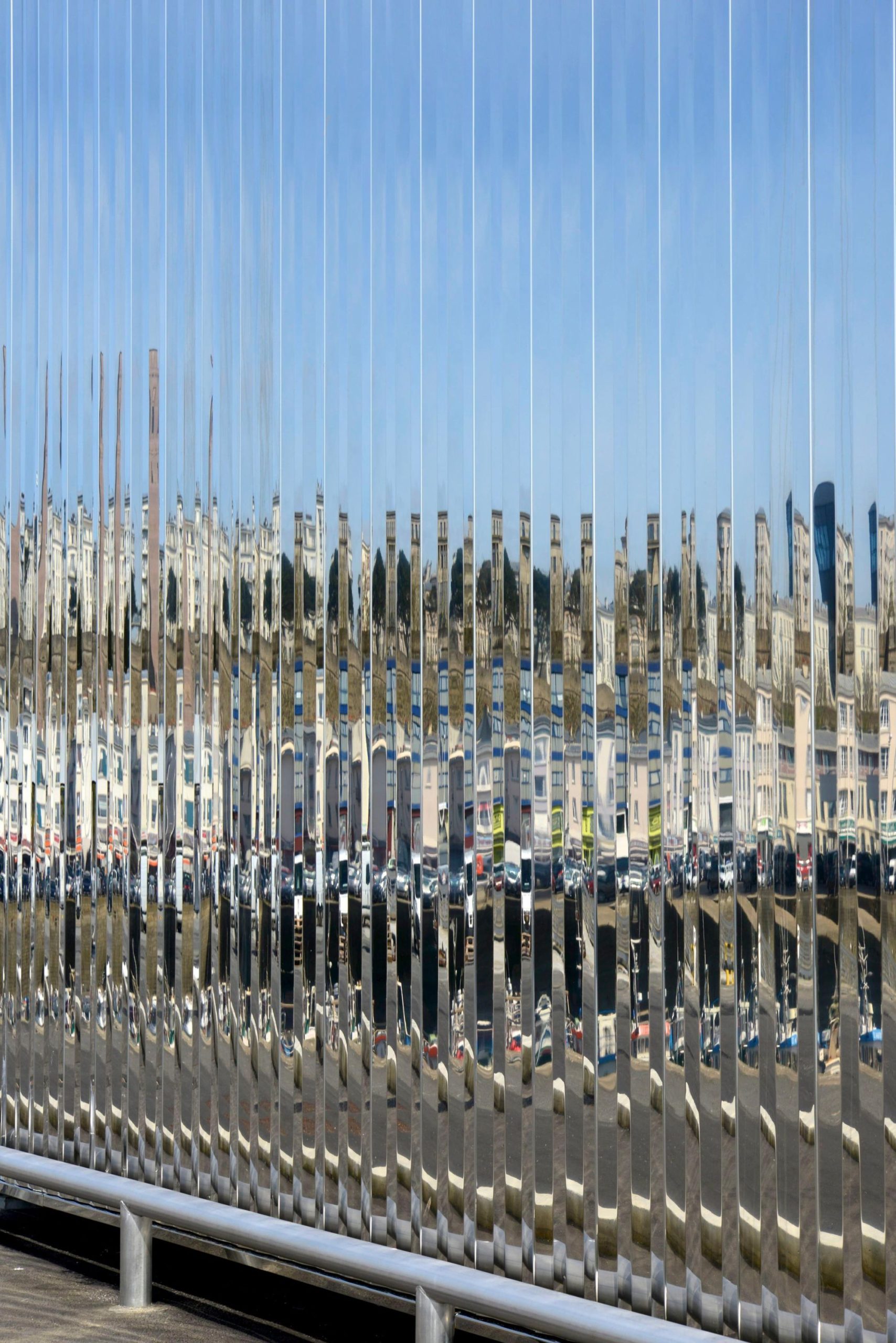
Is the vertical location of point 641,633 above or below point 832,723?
above

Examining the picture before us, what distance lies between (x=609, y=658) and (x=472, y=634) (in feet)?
1.25

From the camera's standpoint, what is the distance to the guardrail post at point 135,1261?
397 centimetres

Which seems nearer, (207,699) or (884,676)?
(884,676)

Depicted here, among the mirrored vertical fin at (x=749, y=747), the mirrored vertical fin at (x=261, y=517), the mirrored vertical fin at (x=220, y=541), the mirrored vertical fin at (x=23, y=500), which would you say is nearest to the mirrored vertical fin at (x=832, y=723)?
the mirrored vertical fin at (x=749, y=747)

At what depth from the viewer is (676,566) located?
10.1 ft

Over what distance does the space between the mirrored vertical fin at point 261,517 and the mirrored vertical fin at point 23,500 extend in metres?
0.98

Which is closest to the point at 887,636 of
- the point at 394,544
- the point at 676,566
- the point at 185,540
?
the point at 676,566

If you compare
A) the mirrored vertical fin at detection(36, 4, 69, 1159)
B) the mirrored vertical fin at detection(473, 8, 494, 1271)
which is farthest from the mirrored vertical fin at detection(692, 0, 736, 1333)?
the mirrored vertical fin at detection(36, 4, 69, 1159)

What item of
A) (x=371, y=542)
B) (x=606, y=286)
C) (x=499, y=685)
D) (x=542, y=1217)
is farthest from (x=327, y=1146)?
(x=606, y=286)

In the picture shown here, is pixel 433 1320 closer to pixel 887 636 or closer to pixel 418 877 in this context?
pixel 418 877

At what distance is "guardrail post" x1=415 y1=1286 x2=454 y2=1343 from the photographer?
3301 millimetres

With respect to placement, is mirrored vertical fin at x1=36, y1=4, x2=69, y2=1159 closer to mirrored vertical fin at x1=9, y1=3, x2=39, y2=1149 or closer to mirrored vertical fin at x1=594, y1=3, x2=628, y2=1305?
mirrored vertical fin at x1=9, y1=3, x2=39, y2=1149

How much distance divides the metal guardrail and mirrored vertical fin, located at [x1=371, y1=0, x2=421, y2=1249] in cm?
13

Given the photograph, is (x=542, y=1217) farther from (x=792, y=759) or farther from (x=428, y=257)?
(x=428, y=257)
